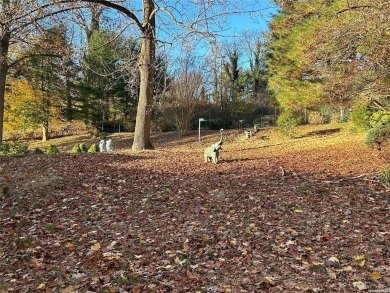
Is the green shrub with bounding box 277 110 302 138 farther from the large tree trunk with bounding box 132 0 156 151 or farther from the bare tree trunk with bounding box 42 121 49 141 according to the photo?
the bare tree trunk with bounding box 42 121 49 141

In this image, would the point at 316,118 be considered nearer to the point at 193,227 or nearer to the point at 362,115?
the point at 362,115

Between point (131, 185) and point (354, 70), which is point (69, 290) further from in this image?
point (354, 70)

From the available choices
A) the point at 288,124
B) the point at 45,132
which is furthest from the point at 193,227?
the point at 45,132

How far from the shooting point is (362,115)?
1305 cm

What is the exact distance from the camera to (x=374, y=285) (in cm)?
286

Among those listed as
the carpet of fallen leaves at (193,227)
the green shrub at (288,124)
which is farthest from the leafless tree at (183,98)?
the carpet of fallen leaves at (193,227)

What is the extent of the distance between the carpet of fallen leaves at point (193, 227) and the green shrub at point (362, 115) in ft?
15.9

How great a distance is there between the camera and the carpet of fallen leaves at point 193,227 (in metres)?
3.18

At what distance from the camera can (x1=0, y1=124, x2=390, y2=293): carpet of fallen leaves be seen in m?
3.18

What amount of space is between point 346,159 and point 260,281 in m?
6.49

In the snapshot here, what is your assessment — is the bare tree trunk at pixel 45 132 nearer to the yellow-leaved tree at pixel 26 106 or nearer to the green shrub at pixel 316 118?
the yellow-leaved tree at pixel 26 106

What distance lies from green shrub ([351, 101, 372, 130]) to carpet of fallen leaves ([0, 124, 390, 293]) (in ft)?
15.9

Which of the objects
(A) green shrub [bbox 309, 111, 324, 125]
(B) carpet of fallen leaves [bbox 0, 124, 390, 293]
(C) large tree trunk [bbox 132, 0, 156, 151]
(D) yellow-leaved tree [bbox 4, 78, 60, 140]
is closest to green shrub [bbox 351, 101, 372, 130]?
(B) carpet of fallen leaves [bbox 0, 124, 390, 293]

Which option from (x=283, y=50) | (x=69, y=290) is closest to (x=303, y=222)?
(x=69, y=290)
